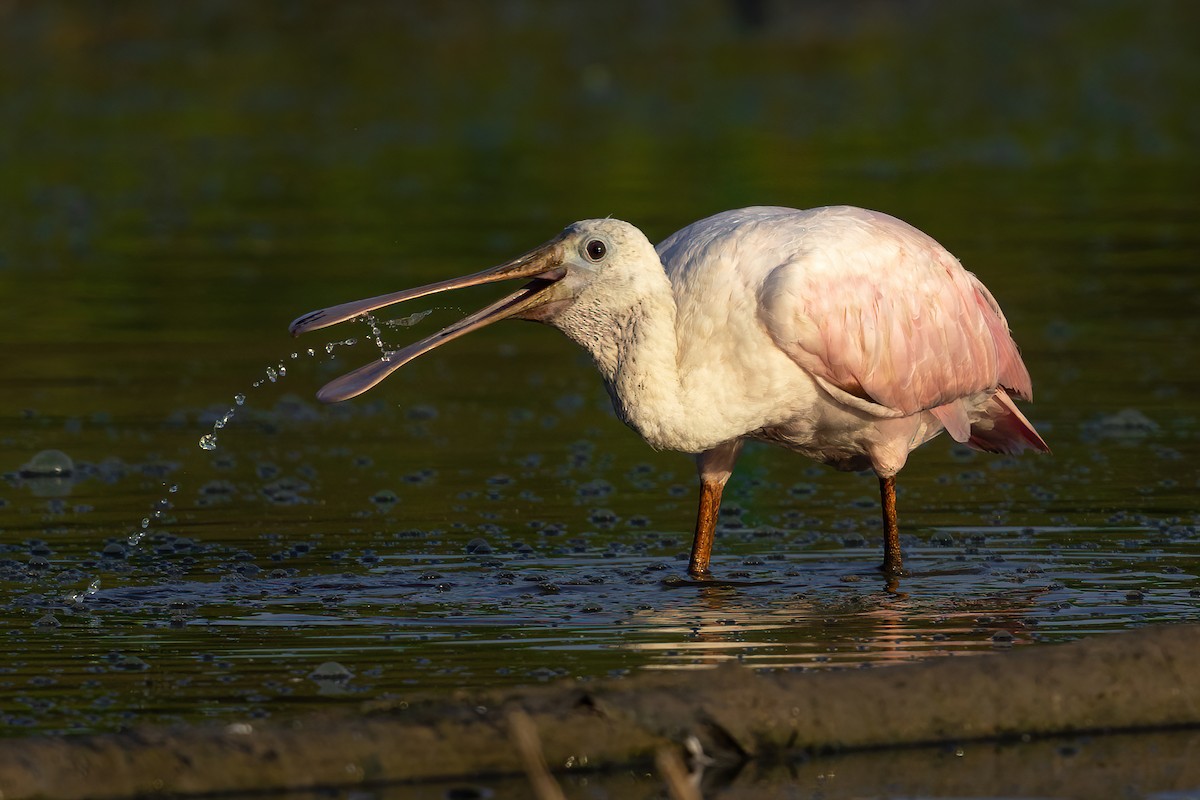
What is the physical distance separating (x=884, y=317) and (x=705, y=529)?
3.41ft

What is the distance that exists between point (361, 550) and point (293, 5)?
1331 inches

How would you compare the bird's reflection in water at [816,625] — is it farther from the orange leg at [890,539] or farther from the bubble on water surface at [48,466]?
the bubble on water surface at [48,466]

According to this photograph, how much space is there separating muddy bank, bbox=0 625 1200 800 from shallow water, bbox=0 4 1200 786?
550mm

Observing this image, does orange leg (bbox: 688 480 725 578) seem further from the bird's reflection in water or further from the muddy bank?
the muddy bank

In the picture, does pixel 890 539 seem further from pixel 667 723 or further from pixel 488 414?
pixel 488 414

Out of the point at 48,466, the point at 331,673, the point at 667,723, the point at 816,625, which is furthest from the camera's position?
the point at 48,466

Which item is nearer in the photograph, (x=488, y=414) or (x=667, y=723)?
(x=667, y=723)

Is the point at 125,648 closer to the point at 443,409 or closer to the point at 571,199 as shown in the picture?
the point at 443,409

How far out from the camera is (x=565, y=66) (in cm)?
3569

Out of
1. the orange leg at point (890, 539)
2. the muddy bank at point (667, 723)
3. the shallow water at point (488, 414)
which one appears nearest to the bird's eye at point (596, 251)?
the shallow water at point (488, 414)

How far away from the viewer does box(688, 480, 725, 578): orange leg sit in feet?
28.7

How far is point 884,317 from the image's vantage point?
29.2ft

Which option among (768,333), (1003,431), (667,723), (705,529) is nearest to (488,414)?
(1003,431)

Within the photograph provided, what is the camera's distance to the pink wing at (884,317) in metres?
8.45
